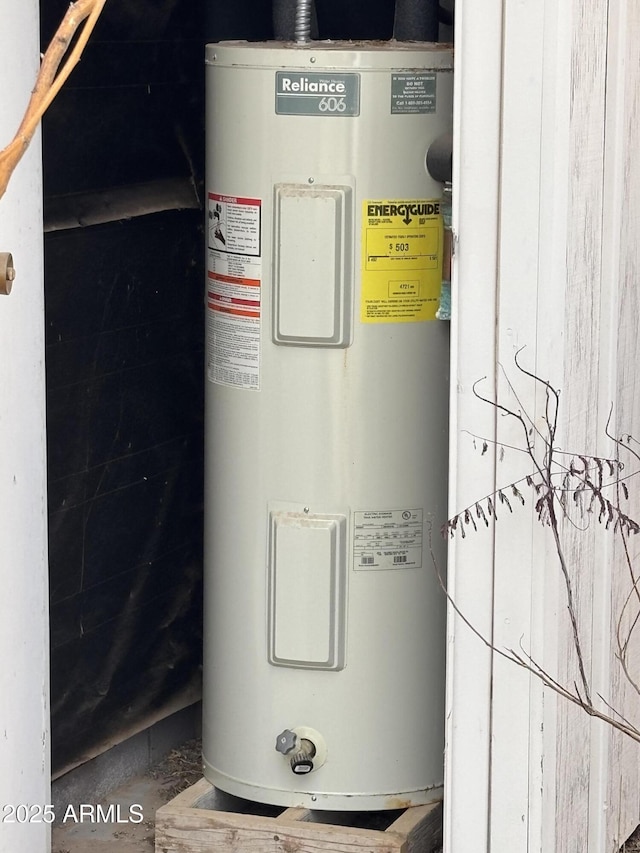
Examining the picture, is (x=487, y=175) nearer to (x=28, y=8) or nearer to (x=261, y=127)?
(x=261, y=127)

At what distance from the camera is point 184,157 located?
10.3ft

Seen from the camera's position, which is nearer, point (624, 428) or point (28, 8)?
point (28, 8)

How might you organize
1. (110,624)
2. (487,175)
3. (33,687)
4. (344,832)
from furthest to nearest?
(110,624) < (344,832) < (33,687) < (487,175)

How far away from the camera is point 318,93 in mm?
2434

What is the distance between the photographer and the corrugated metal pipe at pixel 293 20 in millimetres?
2572

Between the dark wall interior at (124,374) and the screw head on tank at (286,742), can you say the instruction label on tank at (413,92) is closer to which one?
the dark wall interior at (124,374)

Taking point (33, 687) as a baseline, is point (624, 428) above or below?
above

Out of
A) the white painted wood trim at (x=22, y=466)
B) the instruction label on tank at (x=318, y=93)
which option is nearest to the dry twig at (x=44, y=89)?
the white painted wood trim at (x=22, y=466)

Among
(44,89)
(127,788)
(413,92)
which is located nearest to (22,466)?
(413,92)

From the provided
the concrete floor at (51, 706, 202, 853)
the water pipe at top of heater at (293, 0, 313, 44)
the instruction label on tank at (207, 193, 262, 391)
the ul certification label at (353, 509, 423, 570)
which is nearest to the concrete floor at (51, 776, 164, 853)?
the concrete floor at (51, 706, 202, 853)

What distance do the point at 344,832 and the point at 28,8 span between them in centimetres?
165

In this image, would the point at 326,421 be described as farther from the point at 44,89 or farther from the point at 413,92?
the point at 44,89

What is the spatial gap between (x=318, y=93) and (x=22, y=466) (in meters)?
0.87

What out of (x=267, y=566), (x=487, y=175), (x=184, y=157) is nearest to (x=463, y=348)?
(x=487, y=175)
